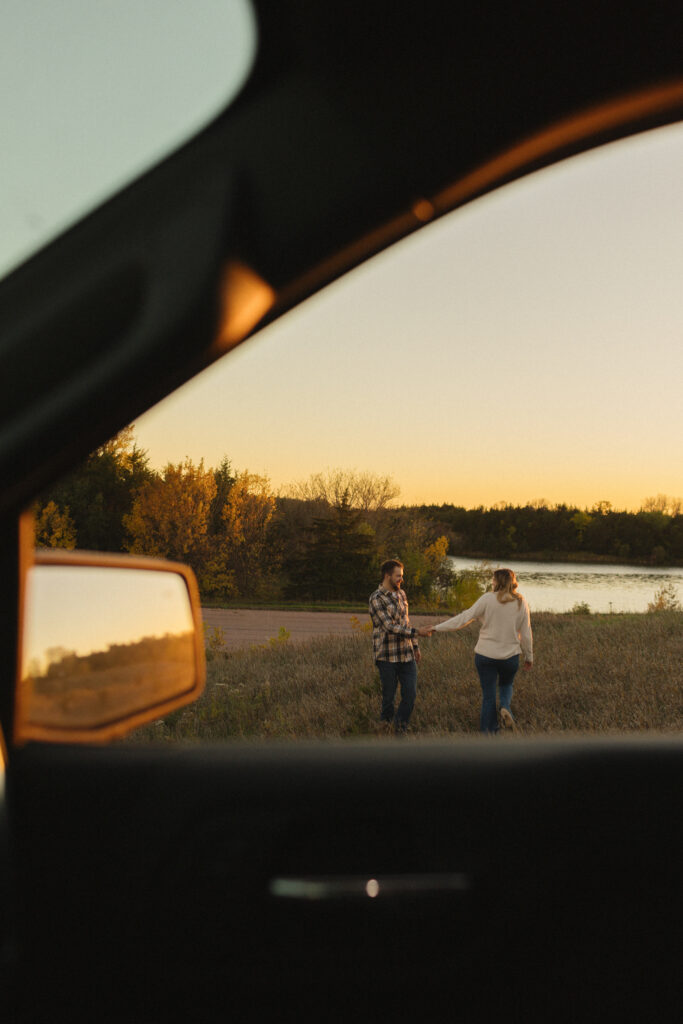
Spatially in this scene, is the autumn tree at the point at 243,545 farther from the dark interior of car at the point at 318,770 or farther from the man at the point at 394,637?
the man at the point at 394,637

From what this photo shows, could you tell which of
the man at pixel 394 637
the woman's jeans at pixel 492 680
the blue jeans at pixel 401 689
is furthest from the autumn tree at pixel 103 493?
the man at pixel 394 637

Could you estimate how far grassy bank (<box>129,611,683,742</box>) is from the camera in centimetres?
304

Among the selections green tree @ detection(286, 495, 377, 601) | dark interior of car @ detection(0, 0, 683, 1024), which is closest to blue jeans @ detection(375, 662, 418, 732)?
green tree @ detection(286, 495, 377, 601)

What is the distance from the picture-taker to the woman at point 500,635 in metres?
5.92

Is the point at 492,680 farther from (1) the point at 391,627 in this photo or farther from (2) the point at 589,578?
(2) the point at 589,578

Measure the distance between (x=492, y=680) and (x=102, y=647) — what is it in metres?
5.44

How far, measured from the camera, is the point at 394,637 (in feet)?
24.0

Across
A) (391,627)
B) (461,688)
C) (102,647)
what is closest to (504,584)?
(391,627)

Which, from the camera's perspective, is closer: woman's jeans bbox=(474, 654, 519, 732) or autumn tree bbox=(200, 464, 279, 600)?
autumn tree bbox=(200, 464, 279, 600)

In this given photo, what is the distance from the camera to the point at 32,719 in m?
1.07

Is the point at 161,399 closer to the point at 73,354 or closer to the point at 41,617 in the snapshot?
the point at 73,354

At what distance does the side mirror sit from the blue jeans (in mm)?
3657

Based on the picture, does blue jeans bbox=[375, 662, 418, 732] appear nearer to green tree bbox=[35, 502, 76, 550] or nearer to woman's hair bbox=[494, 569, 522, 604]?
woman's hair bbox=[494, 569, 522, 604]

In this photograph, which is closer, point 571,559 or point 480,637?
point 571,559
